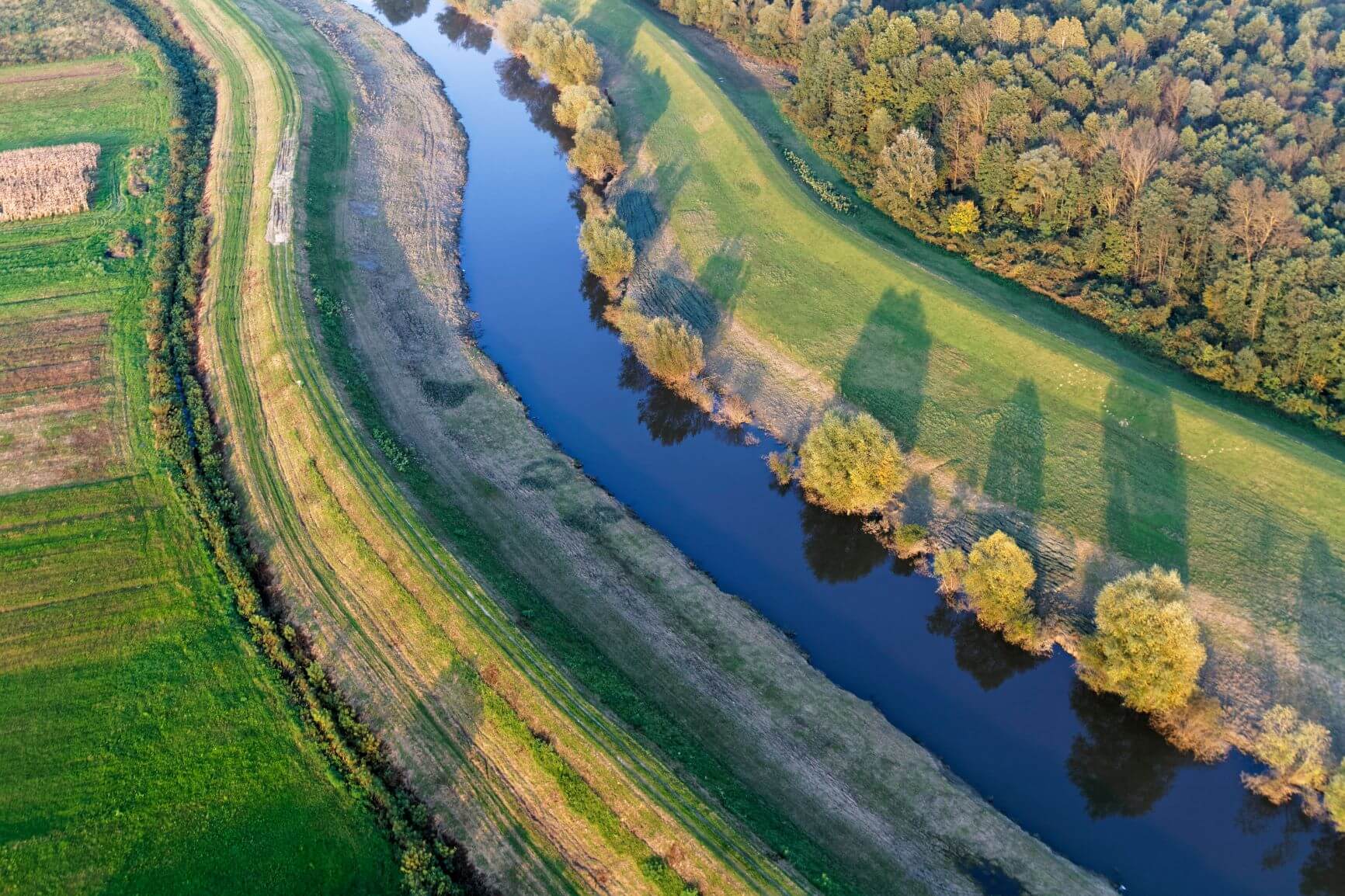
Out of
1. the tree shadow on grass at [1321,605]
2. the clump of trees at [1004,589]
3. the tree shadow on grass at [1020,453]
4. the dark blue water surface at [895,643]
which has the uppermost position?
the tree shadow on grass at [1321,605]

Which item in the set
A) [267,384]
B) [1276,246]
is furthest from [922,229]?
[267,384]

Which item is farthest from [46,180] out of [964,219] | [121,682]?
[964,219]

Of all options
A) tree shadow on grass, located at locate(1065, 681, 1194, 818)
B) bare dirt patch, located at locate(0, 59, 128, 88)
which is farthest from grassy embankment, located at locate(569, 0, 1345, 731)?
bare dirt patch, located at locate(0, 59, 128, 88)

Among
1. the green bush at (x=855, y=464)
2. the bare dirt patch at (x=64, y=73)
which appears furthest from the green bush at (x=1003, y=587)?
the bare dirt patch at (x=64, y=73)

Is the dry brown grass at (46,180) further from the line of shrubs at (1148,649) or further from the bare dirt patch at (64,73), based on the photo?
the line of shrubs at (1148,649)

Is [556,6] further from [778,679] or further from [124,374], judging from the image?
[778,679]
